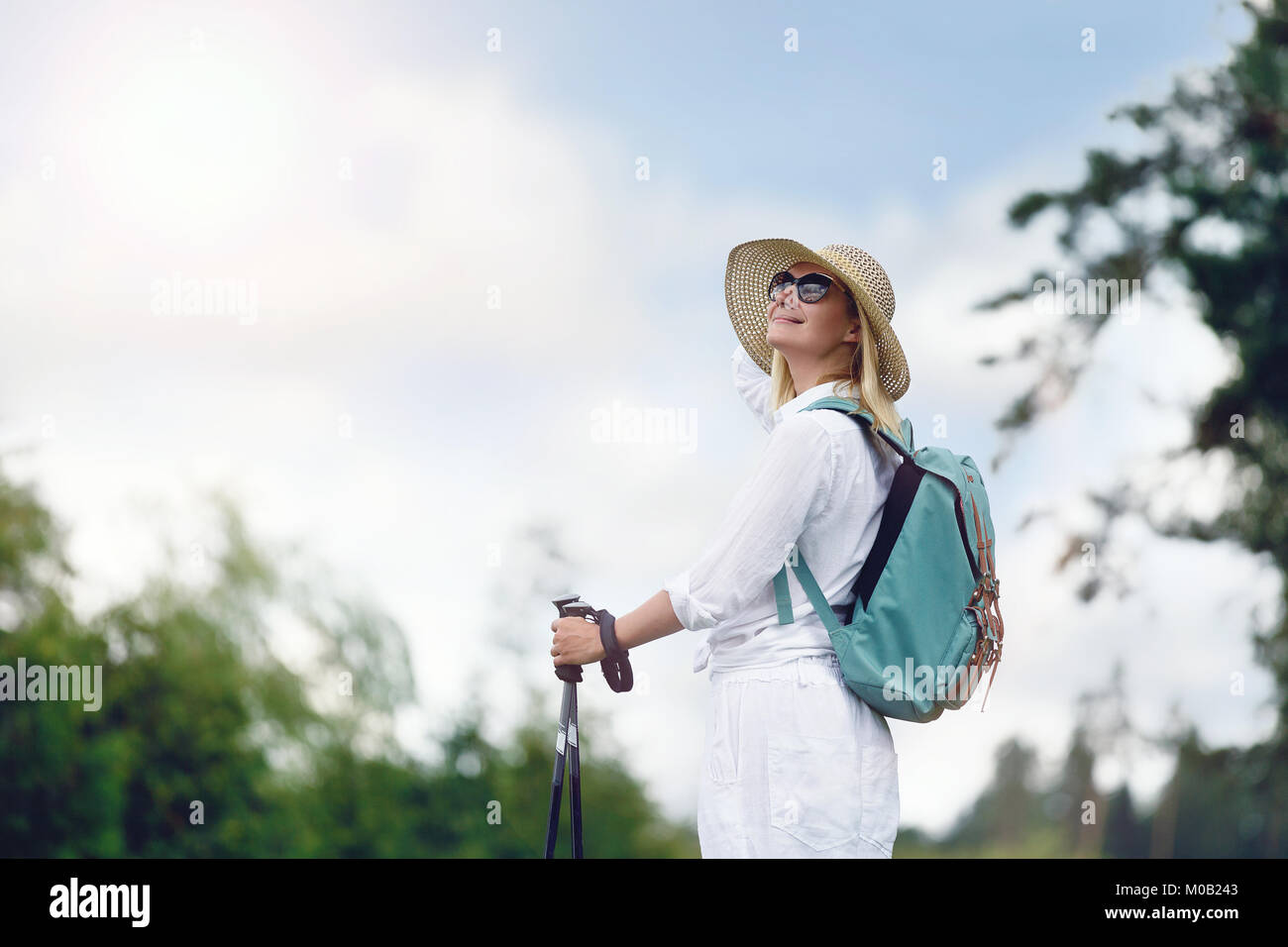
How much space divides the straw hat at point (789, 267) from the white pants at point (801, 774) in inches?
26.2

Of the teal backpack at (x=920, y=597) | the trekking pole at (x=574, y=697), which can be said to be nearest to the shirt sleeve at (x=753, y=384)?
the teal backpack at (x=920, y=597)

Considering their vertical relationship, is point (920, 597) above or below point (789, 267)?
below

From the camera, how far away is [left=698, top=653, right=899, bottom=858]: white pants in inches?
92.0

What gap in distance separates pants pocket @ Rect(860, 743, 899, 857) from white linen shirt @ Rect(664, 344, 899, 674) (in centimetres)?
22

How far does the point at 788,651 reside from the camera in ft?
7.91

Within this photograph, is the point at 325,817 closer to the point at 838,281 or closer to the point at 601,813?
the point at 601,813

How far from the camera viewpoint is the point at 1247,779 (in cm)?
1130

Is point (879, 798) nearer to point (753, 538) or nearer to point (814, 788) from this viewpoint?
point (814, 788)

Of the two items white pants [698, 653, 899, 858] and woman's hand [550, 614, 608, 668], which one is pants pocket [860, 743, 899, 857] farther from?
woman's hand [550, 614, 608, 668]

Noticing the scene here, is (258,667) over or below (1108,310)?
below

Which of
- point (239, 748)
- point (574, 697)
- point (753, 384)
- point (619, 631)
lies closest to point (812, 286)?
point (753, 384)

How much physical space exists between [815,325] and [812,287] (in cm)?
8
